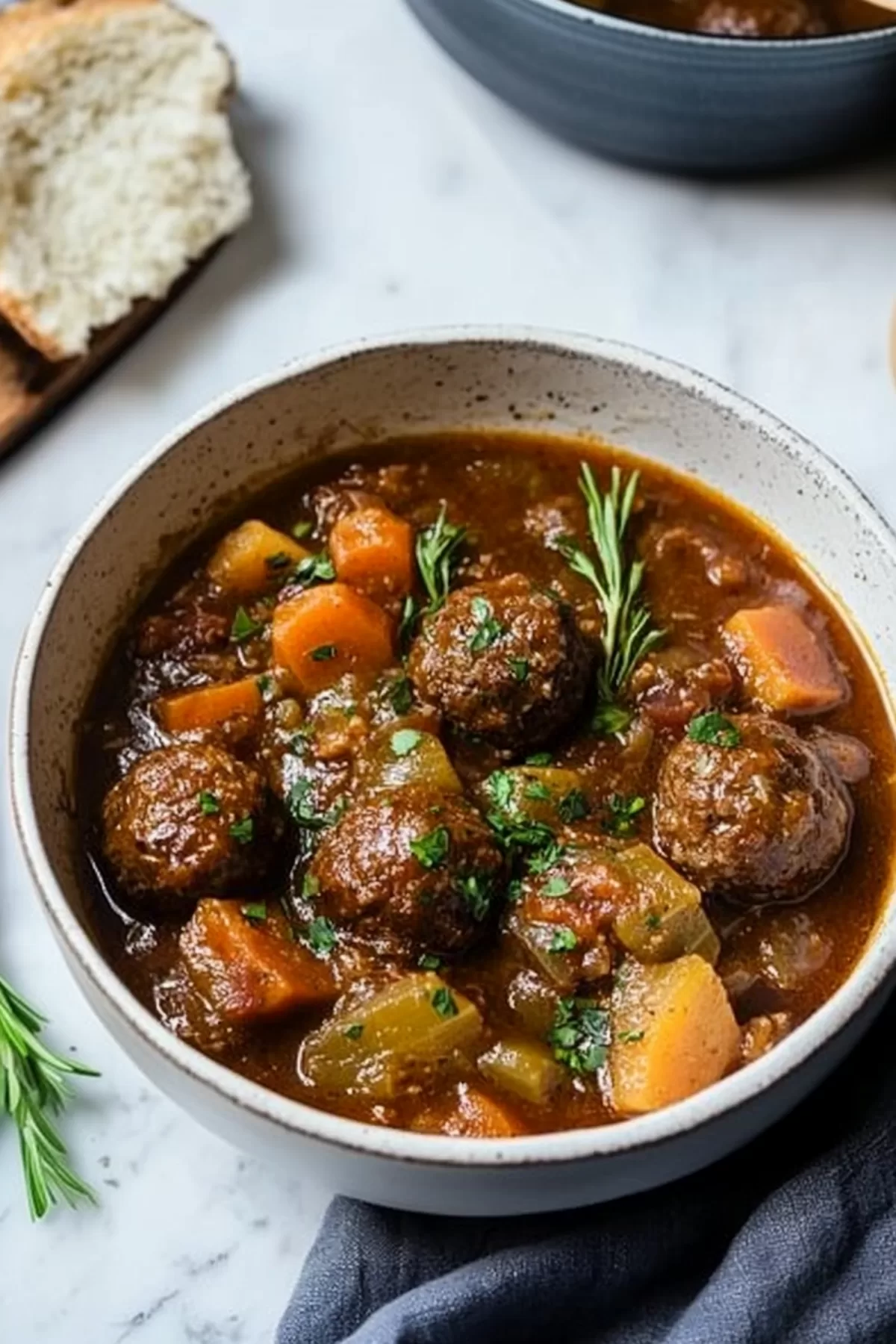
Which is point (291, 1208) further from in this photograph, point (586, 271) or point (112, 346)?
point (586, 271)

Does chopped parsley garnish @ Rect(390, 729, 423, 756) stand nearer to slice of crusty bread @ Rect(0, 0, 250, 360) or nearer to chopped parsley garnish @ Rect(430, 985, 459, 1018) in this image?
chopped parsley garnish @ Rect(430, 985, 459, 1018)

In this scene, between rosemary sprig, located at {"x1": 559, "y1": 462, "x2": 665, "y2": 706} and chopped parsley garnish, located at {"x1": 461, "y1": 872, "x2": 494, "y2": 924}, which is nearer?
chopped parsley garnish, located at {"x1": 461, "y1": 872, "x2": 494, "y2": 924}

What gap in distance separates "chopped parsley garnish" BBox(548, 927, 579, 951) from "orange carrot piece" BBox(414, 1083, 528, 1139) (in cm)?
25

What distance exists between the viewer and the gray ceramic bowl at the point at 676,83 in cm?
412

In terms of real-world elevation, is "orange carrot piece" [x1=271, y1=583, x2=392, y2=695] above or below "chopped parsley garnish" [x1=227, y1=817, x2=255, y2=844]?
below

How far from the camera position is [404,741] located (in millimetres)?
3393

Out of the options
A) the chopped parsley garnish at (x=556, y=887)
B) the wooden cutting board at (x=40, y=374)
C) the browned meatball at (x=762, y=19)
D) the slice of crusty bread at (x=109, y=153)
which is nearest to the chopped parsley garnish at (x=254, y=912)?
the chopped parsley garnish at (x=556, y=887)

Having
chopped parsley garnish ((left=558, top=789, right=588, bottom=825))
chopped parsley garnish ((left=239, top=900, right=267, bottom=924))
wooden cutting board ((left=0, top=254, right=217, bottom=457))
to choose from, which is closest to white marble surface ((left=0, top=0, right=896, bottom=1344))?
wooden cutting board ((left=0, top=254, right=217, bottom=457))

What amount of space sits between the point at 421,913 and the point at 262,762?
470 mm

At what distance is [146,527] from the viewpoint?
3.66 m

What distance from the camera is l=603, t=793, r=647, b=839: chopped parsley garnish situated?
3.35 metres

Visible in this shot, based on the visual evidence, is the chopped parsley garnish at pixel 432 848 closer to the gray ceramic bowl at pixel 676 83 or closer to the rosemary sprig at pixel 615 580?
the rosemary sprig at pixel 615 580

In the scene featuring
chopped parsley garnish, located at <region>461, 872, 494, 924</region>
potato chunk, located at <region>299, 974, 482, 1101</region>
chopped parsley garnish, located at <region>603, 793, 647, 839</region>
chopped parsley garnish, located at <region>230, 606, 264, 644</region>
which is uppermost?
chopped parsley garnish, located at <region>230, 606, 264, 644</region>

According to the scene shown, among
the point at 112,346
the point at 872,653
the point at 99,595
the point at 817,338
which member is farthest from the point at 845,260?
the point at 99,595
